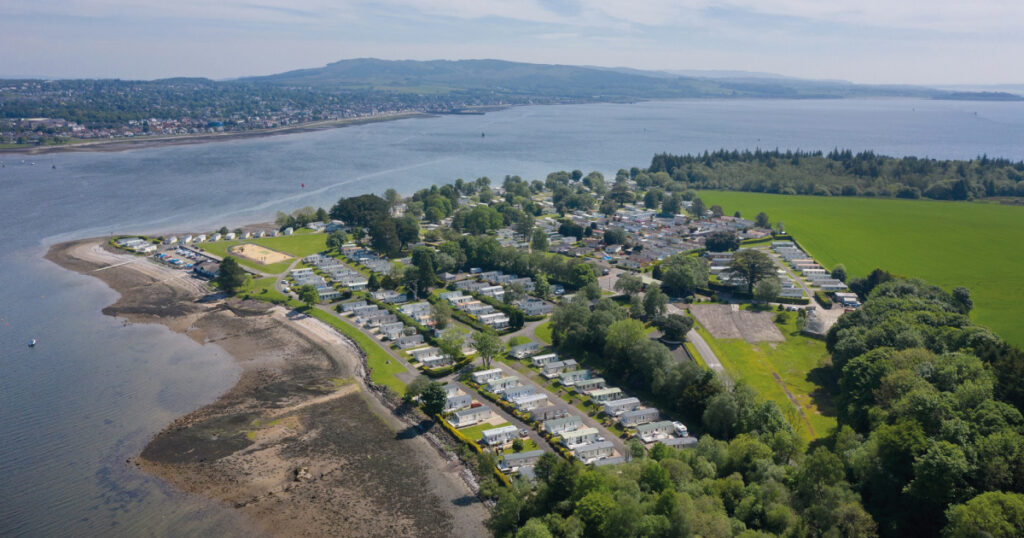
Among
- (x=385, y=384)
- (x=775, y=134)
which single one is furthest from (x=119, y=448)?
(x=775, y=134)

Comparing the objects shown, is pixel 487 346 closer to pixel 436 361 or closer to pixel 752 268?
pixel 436 361

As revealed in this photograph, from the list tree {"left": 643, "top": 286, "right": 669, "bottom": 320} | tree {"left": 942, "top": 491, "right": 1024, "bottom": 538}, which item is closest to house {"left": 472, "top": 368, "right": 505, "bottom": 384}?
tree {"left": 643, "top": 286, "right": 669, "bottom": 320}

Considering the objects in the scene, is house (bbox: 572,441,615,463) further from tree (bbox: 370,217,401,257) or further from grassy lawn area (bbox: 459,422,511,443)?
tree (bbox: 370,217,401,257)

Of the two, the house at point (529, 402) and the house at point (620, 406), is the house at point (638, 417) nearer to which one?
the house at point (620, 406)

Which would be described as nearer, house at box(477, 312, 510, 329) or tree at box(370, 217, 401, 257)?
house at box(477, 312, 510, 329)

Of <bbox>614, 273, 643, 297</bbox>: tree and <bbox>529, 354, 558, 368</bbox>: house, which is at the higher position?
<bbox>614, 273, 643, 297</bbox>: tree

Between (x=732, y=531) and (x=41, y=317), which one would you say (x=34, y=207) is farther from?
(x=732, y=531)
